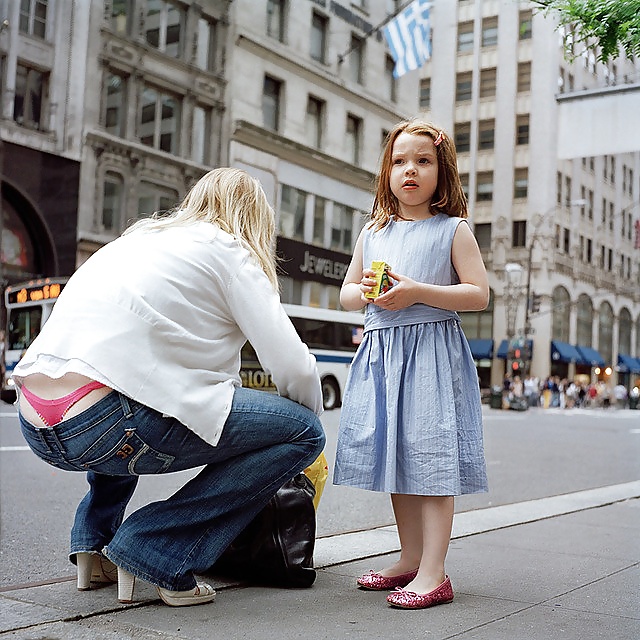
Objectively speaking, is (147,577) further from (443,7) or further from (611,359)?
(611,359)

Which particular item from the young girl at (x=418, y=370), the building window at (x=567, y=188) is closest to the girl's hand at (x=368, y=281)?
the young girl at (x=418, y=370)

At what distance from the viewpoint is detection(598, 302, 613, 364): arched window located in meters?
43.9

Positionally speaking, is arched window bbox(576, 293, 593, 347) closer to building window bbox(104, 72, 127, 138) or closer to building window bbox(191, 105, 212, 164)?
building window bbox(191, 105, 212, 164)

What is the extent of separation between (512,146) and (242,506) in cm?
2833

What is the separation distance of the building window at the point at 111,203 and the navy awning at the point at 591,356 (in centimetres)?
2821

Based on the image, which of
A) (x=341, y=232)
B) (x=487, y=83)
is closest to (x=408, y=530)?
(x=341, y=232)

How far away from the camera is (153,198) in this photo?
71.1ft

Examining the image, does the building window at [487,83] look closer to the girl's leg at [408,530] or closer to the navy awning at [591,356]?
the navy awning at [591,356]

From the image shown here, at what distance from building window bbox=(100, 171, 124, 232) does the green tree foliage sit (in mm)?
18548

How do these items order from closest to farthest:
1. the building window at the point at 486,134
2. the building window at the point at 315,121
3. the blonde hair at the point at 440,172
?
the blonde hair at the point at 440,172 → the building window at the point at 315,121 → the building window at the point at 486,134

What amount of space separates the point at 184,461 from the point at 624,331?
160ft

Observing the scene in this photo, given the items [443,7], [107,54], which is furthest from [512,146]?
[107,54]

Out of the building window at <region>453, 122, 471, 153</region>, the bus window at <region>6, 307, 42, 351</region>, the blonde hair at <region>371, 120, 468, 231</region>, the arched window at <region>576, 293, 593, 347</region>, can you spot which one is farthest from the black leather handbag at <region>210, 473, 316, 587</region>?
the arched window at <region>576, 293, 593, 347</region>

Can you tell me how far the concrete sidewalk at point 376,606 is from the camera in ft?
8.32
